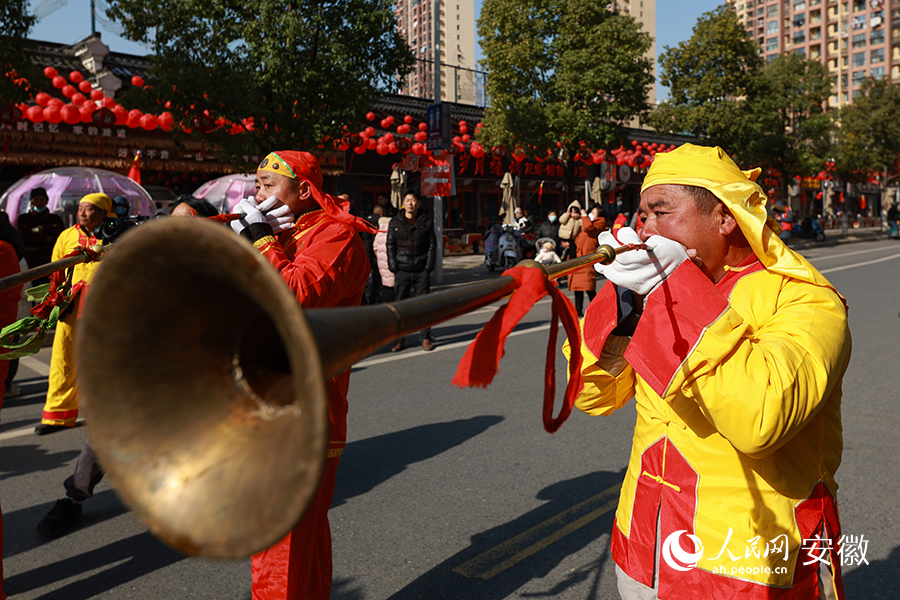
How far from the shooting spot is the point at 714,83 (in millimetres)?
22438

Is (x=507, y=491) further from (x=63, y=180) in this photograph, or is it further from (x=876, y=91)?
(x=876, y=91)

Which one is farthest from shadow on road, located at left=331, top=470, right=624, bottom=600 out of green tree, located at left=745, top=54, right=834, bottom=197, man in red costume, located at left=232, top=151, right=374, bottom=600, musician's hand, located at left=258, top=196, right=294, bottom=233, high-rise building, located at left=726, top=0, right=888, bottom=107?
high-rise building, located at left=726, top=0, right=888, bottom=107

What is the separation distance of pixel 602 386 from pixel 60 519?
3.09 m

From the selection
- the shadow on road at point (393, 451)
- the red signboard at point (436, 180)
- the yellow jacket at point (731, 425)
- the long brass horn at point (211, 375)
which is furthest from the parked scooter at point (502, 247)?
the long brass horn at point (211, 375)

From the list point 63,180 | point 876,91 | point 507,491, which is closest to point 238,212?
point 507,491

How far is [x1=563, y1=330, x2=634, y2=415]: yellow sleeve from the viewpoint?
186 centimetres

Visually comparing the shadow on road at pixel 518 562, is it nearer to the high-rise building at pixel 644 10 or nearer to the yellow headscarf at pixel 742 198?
the yellow headscarf at pixel 742 198

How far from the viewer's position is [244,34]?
10000mm

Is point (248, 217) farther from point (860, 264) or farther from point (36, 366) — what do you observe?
point (860, 264)

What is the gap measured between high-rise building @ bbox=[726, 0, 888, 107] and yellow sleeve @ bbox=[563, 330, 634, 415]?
88138mm

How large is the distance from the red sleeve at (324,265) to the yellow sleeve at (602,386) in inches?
35.2

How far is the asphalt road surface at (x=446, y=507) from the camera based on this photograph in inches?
120

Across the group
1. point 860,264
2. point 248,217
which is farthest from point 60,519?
point 860,264

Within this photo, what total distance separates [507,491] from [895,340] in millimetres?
6447
